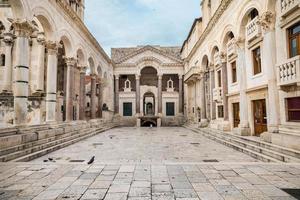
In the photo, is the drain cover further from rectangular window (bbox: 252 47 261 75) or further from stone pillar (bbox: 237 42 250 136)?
rectangular window (bbox: 252 47 261 75)

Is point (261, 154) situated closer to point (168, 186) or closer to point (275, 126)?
point (275, 126)

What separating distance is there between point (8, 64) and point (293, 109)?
636 inches

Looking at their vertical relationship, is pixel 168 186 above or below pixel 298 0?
below

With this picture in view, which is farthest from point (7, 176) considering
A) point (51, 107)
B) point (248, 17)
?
point (248, 17)

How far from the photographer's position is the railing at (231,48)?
12.8 meters

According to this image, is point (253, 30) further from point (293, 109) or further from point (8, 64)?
point (8, 64)

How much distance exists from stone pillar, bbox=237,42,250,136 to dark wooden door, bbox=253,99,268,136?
1.46ft

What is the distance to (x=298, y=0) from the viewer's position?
700 cm

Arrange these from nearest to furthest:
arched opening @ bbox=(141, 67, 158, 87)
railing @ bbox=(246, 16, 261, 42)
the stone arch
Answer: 1. railing @ bbox=(246, 16, 261, 42)
2. the stone arch
3. arched opening @ bbox=(141, 67, 158, 87)

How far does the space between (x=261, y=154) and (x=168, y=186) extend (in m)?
4.91

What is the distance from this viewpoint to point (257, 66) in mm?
11078

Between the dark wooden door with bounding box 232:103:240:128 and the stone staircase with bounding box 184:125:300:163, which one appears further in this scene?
the dark wooden door with bounding box 232:103:240:128

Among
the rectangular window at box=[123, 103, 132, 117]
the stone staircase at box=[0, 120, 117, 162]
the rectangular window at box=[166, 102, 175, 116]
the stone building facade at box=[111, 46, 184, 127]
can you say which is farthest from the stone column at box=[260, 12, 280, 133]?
the rectangular window at box=[123, 103, 132, 117]

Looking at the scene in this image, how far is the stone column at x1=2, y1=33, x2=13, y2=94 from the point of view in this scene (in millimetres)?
13125
